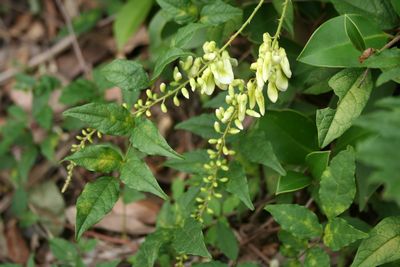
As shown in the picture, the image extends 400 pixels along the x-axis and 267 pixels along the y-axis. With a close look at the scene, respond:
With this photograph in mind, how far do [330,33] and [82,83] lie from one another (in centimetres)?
126

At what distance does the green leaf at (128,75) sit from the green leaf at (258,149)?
Result: 39 cm

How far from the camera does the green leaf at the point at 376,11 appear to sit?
Answer: 5.89 ft

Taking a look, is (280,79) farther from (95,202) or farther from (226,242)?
(226,242)

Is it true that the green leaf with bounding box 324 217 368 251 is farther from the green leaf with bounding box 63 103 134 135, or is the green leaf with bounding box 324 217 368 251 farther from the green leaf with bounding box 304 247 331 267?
the green leaf with bounding box 63 103 134 135

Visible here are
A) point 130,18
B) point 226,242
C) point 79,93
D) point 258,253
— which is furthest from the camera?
point 130,18

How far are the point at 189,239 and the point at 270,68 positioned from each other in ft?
1.86

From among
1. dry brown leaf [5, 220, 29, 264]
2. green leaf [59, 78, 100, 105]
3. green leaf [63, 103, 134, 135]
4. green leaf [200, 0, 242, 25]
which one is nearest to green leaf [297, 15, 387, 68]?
green leaf [200, 0, 242, 25]

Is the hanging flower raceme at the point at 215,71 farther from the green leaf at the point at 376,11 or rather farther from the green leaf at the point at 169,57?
the green leaf at the point at 376,11

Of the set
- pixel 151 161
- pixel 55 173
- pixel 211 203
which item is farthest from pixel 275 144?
pixel 55 173

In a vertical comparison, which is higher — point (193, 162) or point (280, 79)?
Result: point (280, 79)

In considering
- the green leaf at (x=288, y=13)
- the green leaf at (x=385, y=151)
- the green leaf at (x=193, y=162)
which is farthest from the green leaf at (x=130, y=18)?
the green leaf at (x=385, y=151)

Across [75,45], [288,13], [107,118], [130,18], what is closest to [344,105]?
[288,13]

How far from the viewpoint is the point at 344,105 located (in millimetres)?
1630

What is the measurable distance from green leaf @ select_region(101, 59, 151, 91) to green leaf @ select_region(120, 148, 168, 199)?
8.3 inches
